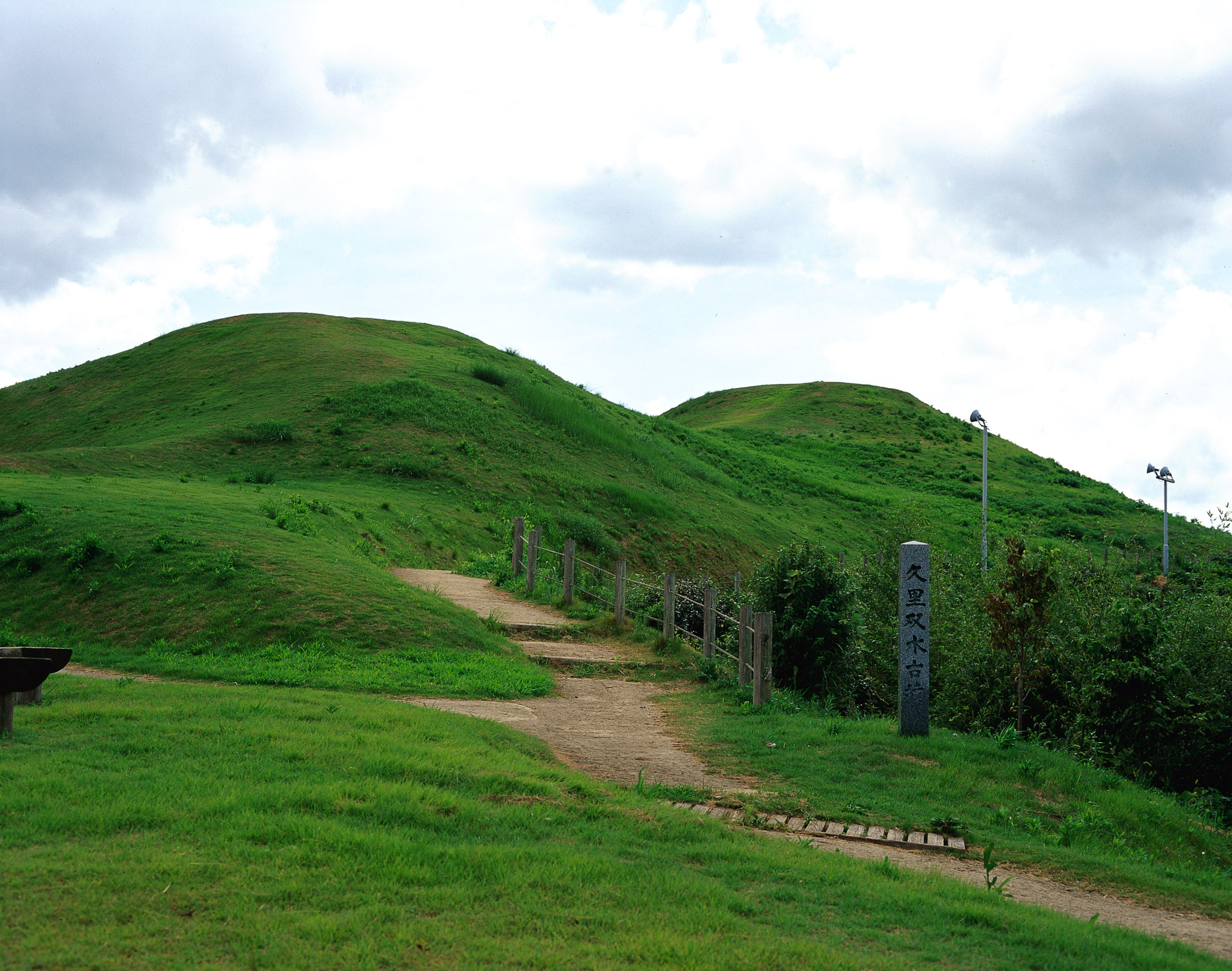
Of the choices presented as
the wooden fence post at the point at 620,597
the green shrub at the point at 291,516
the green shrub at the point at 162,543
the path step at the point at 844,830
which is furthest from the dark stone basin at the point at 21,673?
the green shrub at the point at 291,516

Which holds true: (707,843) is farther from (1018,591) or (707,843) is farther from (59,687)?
(59,687)

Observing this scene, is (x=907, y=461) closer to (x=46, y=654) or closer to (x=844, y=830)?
(x=844, y=830)

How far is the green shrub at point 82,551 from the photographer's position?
16.5m

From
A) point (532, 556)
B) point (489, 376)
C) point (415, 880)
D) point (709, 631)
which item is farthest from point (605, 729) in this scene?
point (489, 376)

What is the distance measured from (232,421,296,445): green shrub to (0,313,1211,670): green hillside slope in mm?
101

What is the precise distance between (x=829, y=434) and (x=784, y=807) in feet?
244

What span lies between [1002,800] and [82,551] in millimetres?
15230

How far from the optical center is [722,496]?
156 ft

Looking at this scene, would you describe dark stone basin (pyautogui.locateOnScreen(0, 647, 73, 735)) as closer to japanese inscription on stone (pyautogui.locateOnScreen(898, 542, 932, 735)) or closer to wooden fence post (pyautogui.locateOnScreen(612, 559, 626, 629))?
japanese inscription on stone (pyautogui.locateOnScreen(898, 542, 932, 735))

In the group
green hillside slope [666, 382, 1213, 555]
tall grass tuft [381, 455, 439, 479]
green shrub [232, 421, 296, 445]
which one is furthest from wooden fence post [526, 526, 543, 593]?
green hillside slope [666, 382, 1213, 555]

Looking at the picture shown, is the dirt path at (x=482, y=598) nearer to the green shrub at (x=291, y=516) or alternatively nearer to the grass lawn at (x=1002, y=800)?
the green shrub at (x=291, y=516)

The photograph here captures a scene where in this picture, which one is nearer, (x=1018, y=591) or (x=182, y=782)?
(x=182, y=782)

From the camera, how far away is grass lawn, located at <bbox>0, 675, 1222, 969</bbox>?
448cm

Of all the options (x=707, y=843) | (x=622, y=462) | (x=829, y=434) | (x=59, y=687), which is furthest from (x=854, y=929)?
(x=829, y=434)
